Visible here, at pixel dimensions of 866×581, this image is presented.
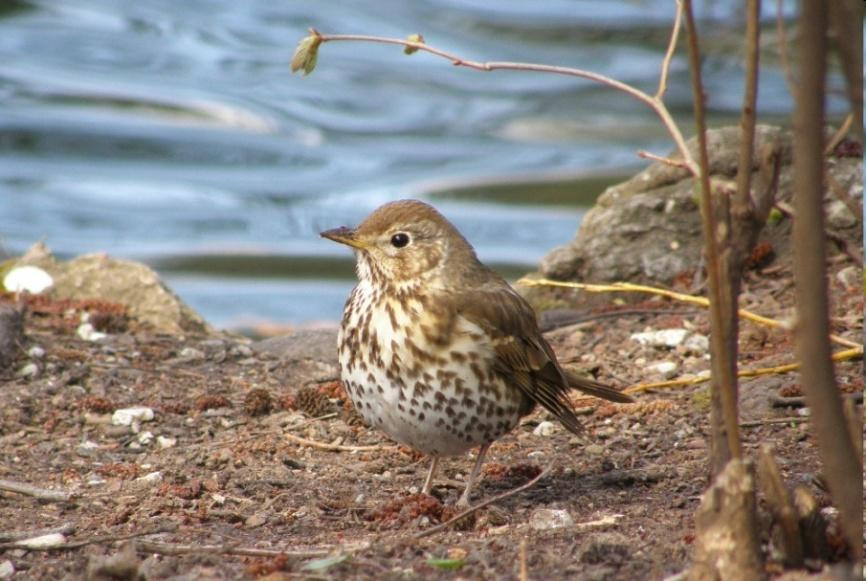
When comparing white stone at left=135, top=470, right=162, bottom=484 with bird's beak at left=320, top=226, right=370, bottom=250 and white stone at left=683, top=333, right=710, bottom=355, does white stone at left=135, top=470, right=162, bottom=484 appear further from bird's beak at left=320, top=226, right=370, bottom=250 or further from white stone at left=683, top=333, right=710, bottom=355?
white stone at left=683, top=333, right=710, bottom=355

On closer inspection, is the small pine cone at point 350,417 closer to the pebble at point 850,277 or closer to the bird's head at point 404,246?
the bird's head at point 404,246

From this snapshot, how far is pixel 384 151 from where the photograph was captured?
46.9 feet

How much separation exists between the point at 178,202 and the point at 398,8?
490 cm

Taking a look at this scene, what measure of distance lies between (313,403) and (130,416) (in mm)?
762

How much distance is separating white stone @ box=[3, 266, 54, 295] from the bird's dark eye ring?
2694 mm

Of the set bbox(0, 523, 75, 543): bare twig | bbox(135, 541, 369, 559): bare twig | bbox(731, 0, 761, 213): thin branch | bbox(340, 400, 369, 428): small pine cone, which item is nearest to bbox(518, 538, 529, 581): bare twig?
bbox(135, 541, 369, 559): bare twig

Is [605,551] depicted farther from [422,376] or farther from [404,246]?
[404,246]

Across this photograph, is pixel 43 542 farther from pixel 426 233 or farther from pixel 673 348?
pixel 673 348

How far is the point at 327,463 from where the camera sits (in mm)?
5207

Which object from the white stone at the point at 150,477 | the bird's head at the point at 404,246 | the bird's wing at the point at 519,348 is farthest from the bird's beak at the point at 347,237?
the white stone at the point at 150,477

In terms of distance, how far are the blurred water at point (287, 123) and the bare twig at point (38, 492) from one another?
608 cm

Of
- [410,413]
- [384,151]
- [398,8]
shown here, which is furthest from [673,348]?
[398,8]

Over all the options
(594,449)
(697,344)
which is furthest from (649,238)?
(594,449)

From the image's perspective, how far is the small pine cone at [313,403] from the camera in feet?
18.8
